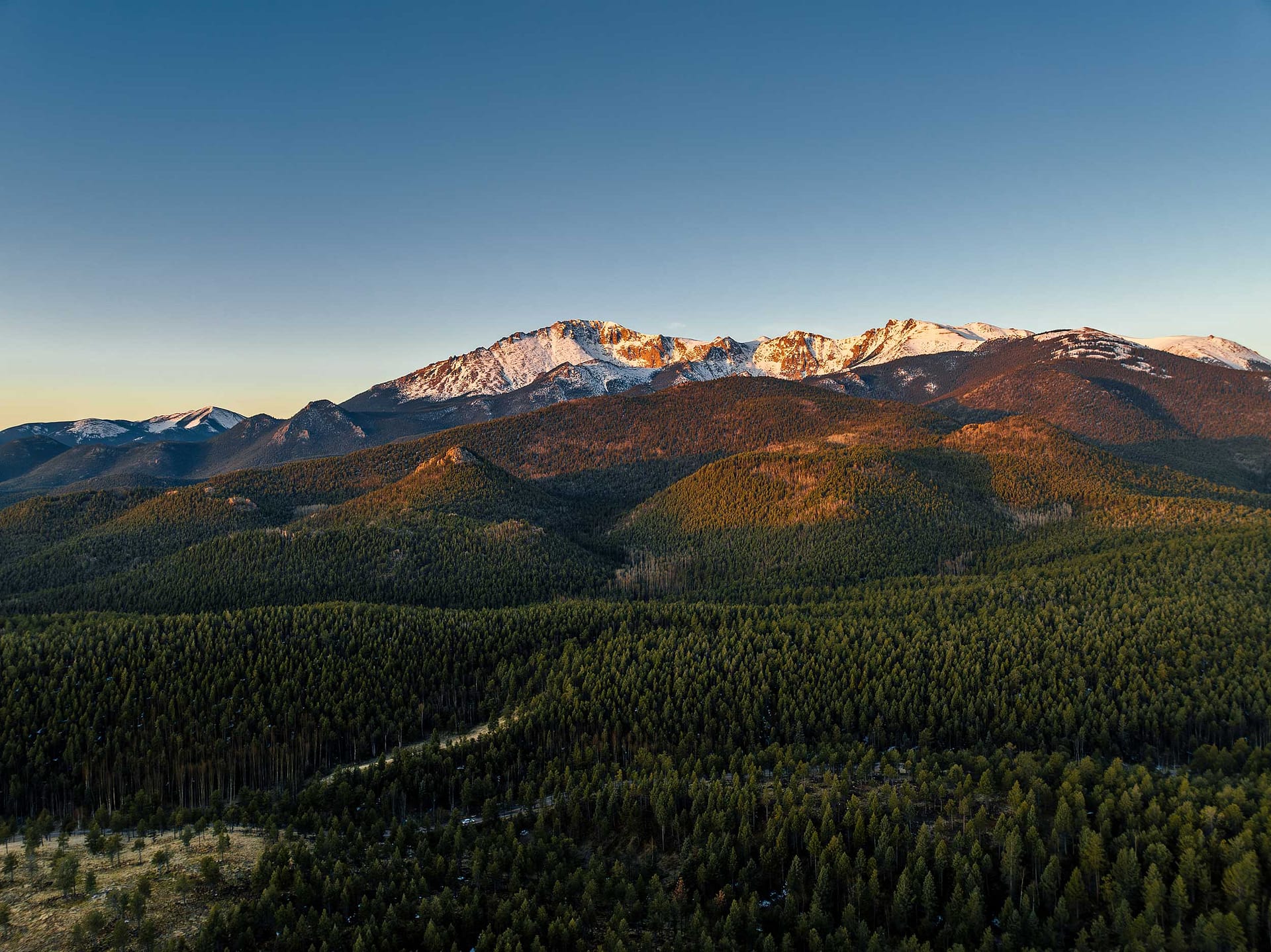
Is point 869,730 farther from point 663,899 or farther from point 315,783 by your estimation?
point 315,783

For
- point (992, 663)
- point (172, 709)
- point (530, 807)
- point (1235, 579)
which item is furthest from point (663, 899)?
point (1235, 579)

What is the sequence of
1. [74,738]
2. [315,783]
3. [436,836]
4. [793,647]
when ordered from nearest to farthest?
[436,836], [315,783], [74,738], [793,647]

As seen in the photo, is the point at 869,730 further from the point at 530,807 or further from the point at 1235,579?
the point at 1235,579

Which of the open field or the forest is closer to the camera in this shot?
the open field

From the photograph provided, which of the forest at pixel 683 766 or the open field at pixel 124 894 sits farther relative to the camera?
the forest at pixel 683 766

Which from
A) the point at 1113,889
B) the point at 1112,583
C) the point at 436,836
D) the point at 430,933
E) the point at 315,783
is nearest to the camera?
the point at 430,933

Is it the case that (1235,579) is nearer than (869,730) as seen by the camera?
No

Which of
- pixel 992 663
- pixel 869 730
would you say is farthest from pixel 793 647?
pixel 992 663

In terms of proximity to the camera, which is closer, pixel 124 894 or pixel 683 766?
pixel 124 894

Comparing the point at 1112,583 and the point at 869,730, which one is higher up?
the point at 1112,583

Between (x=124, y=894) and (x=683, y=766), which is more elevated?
(x=124, y=894)
